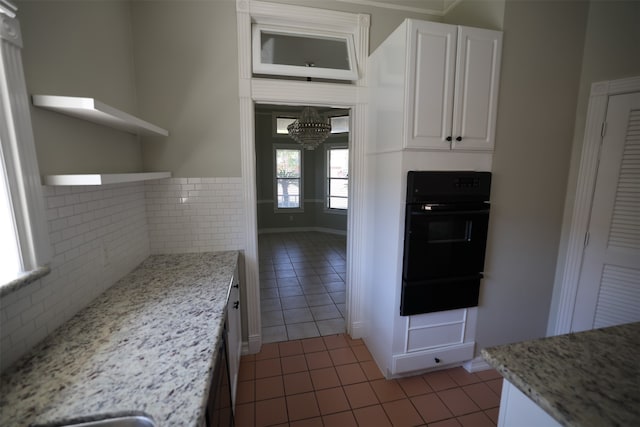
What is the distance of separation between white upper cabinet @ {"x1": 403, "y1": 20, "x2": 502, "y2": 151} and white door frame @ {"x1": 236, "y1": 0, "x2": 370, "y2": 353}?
2.06 ft

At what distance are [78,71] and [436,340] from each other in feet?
8.69

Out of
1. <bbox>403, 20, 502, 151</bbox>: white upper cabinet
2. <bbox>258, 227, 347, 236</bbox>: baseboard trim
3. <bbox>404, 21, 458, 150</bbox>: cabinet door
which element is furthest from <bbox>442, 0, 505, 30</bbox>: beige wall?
<bbox>258, 227, 347, 236</bbox>: baseboard trim

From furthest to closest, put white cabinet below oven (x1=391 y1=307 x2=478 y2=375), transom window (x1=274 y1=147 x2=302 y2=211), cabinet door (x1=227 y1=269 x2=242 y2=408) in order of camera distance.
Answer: transom window (x1=274 y1=147 x2=302 y2=211)
white cabinet below oven (x1=391 y1=307 x2=478 y2=375)
cabinet door (x1=227 y1=269 x2=242 y2=408)

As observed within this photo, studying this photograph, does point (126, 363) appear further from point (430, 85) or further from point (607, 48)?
point (607, 48)

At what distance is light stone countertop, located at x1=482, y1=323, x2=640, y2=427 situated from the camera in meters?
0.69

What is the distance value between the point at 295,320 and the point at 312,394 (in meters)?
0.97

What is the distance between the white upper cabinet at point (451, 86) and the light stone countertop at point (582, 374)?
46.9 inches

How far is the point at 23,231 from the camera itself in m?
1.00

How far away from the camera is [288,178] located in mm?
6520

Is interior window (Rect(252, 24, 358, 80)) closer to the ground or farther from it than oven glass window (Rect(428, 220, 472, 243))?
farther from it

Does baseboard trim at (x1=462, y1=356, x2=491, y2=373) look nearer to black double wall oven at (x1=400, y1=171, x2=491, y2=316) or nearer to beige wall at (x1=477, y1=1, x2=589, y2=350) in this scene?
beige wall at (x1=477, y1=1, x2=589, y2=350)

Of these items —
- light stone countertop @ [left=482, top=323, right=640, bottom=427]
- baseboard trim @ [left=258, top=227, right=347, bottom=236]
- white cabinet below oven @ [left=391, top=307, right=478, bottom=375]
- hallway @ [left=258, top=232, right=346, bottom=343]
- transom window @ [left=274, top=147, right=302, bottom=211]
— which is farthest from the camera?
baseboard trim @ [left=258, top=227, right=347, bottom=236]

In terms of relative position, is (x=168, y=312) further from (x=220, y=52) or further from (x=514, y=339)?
(x=514, y=339)

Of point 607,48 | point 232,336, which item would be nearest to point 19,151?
point 232,336
